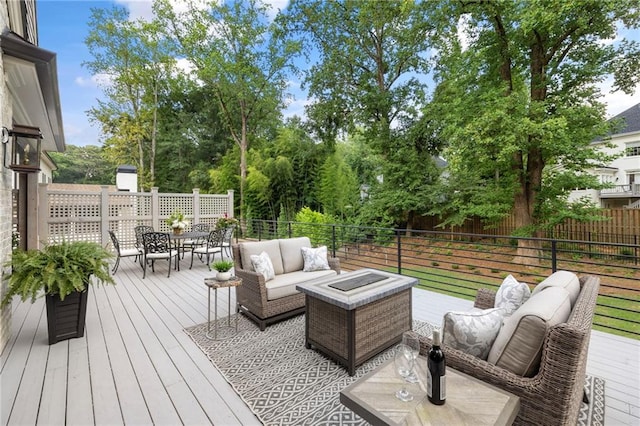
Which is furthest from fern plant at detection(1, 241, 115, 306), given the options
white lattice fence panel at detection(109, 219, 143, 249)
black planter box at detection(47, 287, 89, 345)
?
white lattice fence panel at detection(109, 219, 143, 249)

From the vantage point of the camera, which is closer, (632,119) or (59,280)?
(59,280)

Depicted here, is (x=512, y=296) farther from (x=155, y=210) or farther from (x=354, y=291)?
(x=155, y=210)

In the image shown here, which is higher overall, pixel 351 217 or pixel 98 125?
pixel 98 125

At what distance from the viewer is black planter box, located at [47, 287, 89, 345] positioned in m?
2.68

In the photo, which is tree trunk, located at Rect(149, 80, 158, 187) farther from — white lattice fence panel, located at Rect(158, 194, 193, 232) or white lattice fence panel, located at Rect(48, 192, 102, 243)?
white lattice fence panel, located at Rect(48, 192, 102, 243)

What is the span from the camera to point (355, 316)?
7.36 feet

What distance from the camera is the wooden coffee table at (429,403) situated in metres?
1.06

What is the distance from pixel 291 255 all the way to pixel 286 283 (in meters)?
0.57

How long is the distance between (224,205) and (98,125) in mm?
10579

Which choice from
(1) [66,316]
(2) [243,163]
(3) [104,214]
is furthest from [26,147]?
(2) [243,163]

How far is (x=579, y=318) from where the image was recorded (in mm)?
1284

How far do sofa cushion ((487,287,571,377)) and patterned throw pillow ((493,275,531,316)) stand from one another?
1.79 ft

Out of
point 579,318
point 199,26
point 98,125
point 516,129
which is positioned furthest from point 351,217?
point 98,125

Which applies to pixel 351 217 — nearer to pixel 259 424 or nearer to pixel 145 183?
pixel 259 424
